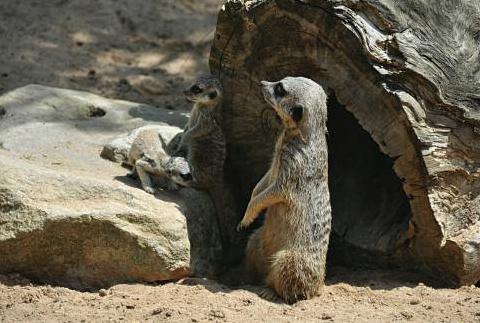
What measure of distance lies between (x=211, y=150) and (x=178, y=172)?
1.40 ft

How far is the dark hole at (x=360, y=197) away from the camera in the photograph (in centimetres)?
536

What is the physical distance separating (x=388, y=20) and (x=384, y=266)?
1682 millimetres

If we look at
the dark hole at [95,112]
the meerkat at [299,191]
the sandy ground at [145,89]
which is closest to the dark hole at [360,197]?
the sandy ground at [145,89]

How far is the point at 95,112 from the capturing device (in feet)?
21.8

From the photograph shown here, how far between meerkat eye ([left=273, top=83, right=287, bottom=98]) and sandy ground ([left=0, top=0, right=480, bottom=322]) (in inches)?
47.9

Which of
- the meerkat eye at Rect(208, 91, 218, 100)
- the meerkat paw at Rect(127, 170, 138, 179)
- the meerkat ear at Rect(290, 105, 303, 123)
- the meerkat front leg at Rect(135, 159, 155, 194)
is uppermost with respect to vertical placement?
the meerkat ear at Rect(290, 105, 303, 123)

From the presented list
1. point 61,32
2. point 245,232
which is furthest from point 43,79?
point 245,232

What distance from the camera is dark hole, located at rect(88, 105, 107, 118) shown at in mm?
6637

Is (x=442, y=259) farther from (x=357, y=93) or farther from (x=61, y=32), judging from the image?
(x=61, y=32)

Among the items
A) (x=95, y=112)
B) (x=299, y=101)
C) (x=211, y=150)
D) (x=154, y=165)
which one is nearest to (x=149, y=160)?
(x=154, y=165)

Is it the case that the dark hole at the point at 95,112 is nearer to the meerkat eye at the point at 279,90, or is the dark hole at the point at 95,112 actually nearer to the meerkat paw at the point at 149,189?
the meerkat paw at the point at 149,189

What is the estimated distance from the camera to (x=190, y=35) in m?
9.47

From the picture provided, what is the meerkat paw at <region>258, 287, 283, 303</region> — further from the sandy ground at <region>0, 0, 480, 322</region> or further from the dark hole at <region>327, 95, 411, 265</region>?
the dark hole at <region>327, 95, 411, 265</region>

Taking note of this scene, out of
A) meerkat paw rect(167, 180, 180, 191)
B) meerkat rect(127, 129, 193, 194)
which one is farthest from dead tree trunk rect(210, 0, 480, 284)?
meerkat paw rect(167, 180, 180, 191)
